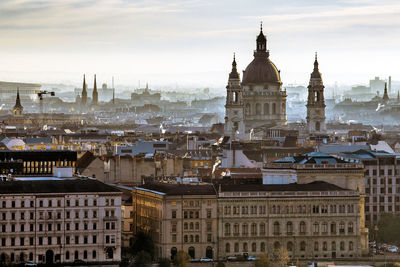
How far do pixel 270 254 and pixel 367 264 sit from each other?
19.9ft

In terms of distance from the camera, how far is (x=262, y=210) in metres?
105

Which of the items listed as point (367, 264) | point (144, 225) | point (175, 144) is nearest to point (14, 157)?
point (144, 225)

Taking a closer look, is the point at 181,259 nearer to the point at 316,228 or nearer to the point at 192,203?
the point at 192,203

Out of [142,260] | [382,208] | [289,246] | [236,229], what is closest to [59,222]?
[142,260]

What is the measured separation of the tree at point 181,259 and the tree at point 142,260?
1.63 metres

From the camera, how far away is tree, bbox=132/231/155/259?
10088cm

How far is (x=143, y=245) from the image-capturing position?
3974 inches

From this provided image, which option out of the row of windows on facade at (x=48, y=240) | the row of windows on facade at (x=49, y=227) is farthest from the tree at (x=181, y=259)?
the row of windows on facade at (x=49, y=227)

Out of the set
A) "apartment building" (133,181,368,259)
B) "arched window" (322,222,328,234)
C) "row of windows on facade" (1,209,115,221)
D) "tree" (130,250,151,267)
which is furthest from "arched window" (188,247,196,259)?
"arched window" (322,222,328,234)

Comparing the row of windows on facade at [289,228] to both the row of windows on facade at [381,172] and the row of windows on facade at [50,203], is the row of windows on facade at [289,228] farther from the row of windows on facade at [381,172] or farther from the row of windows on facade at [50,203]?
the row of windows on facade at [381,172]

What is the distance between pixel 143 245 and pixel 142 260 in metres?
4.41

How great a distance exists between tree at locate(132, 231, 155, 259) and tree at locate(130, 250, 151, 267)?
2.84 meters

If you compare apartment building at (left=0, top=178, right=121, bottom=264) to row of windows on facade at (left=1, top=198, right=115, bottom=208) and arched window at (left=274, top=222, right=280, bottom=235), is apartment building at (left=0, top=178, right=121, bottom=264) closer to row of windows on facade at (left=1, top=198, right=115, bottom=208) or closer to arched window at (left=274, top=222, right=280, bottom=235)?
row of windows on facade at (left=1, top=198, right=115, bottom=208)

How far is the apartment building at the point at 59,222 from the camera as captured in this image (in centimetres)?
9825
